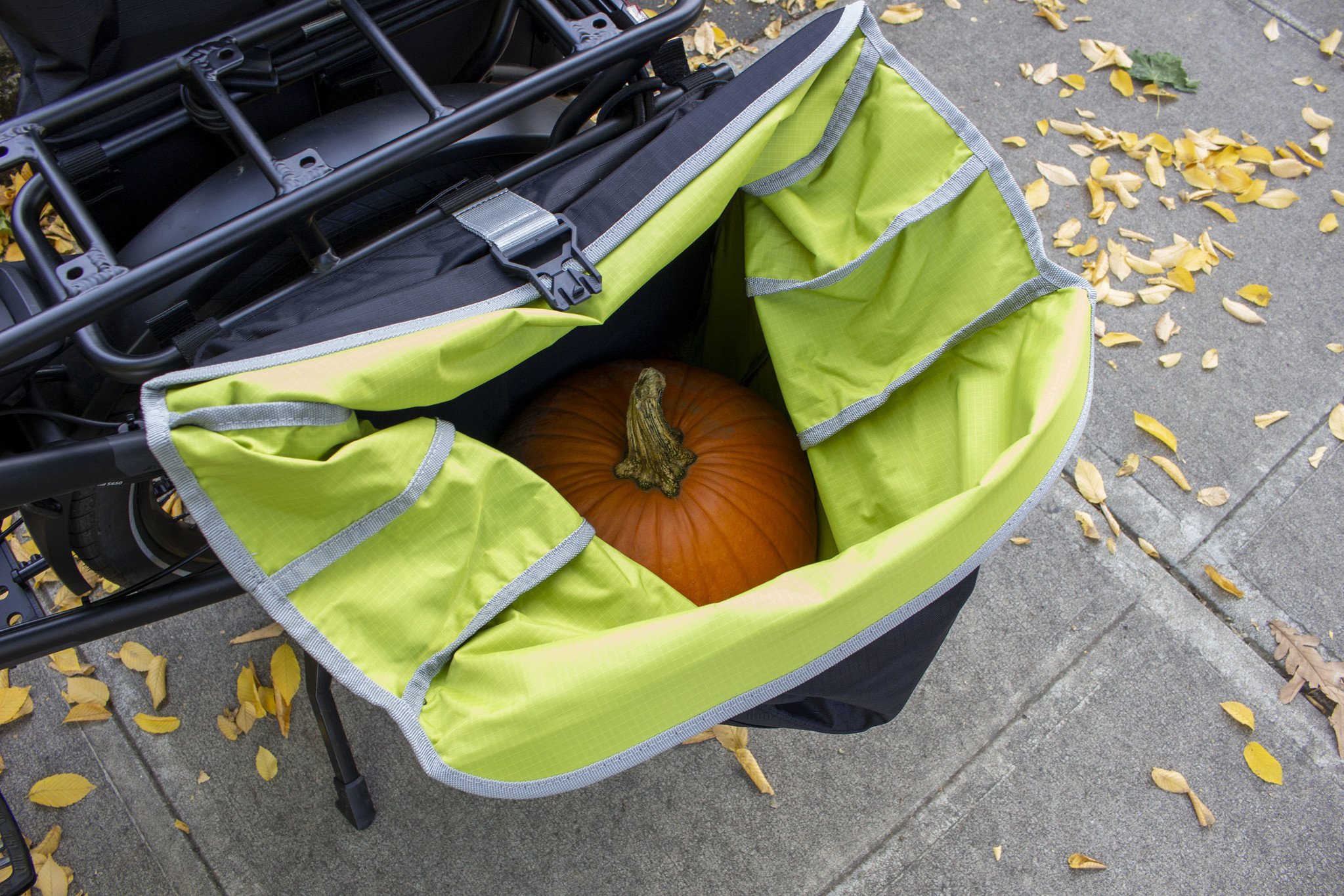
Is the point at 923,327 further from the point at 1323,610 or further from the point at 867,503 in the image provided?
the point at 1323,610

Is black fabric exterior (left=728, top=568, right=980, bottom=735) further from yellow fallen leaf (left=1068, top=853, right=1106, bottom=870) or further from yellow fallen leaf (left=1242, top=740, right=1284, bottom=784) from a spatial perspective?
yellow fallen leaf (left=1242, top=740, right=1284, bottom=784)

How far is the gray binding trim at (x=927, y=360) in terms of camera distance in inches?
43.1

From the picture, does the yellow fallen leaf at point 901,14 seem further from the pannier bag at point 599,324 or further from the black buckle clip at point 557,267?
the black buckle clip at point 557,267

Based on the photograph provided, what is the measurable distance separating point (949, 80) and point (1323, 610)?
1.61m

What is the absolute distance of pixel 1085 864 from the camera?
153 centimetres

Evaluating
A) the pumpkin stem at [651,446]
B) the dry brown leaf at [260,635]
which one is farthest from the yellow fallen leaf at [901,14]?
the dry brown leaf at [260,635]

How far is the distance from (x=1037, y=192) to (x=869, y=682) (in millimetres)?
1763

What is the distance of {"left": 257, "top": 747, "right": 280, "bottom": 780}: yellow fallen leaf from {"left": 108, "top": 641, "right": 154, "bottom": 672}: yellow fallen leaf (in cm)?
29

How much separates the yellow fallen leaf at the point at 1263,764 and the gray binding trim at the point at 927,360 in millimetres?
1037

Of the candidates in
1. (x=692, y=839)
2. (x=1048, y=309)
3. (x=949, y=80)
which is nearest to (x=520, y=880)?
(x=692, y=839)

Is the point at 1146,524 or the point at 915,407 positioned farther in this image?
the point at 1146,524

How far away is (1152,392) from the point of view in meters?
2.04

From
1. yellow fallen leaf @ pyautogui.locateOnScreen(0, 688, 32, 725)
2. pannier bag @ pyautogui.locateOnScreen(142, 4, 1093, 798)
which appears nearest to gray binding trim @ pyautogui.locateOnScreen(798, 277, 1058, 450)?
pannier bag @ pyautogui.locateOnScreen(142, 4, 1093, 798)

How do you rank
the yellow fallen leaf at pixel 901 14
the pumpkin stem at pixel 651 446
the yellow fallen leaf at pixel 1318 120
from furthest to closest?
1. the yellow fallen leaf at pixel 901 14
2. the yellow fallen leaf at pixel 1318 120
3. the pumpkin stem at pixel 651 446
